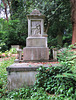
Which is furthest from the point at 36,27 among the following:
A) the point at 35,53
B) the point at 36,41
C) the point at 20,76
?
the point at 20,76

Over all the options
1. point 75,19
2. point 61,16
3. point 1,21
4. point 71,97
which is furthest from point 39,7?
point 71,97

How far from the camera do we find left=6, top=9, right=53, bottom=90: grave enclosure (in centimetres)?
350

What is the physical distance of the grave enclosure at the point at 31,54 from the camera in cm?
350

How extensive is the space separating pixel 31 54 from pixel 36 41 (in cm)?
78

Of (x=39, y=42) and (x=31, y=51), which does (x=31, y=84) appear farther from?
(x=39, y=42)

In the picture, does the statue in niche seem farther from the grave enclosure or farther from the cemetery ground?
the cemetery ground

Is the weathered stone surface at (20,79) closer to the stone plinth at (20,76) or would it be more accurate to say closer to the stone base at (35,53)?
the stone plinth at (20,76)

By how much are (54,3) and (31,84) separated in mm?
8932

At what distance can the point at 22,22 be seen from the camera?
12070mm

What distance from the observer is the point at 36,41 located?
5.24 m

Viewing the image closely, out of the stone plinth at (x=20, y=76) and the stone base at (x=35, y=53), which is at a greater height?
the stone base at (x=35, y=53)

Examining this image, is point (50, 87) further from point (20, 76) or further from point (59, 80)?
point (20, 76)

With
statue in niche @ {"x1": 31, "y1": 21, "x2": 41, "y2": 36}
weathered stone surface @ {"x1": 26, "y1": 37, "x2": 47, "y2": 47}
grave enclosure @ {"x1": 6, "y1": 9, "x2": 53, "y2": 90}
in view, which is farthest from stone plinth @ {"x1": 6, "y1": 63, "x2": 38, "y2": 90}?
statue in niche @ {"x1": 31, "y1": 21, "x2": 41, "y2": 36}

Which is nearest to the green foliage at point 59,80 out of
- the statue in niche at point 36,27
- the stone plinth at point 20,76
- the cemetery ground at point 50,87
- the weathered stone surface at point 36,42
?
the cemetery ground at point 50,87
